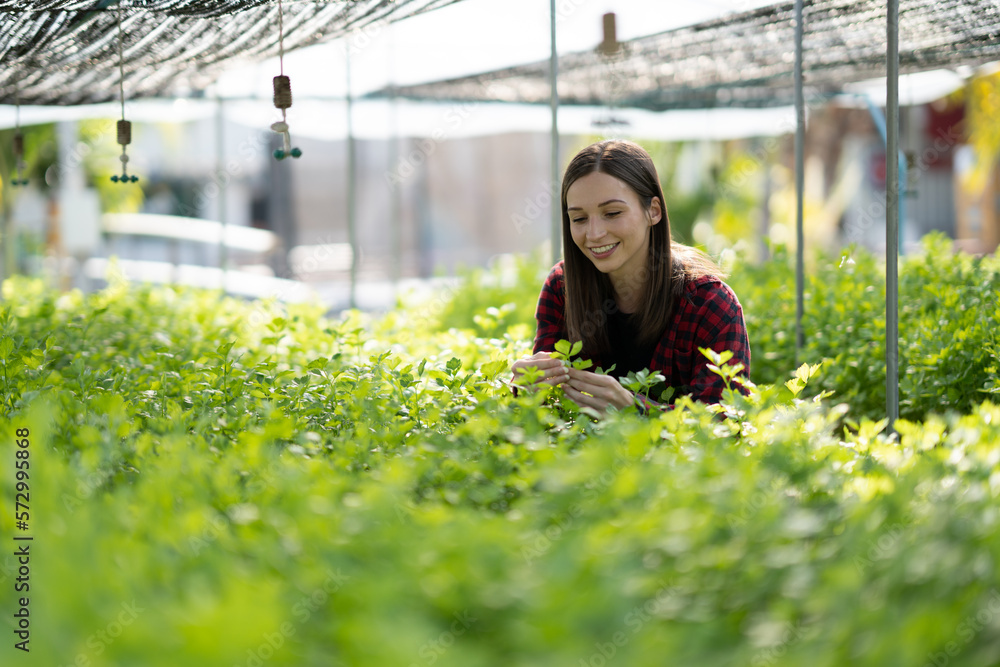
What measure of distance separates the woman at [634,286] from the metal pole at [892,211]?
520mm

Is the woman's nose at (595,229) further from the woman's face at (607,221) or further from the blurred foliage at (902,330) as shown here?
the blurred foliage at (902,330)

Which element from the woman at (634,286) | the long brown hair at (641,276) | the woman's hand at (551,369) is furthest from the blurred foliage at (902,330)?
the woman's hand at (551,369)

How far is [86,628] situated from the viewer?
1.09 meters

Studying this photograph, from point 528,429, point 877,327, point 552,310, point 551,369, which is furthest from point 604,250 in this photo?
point 877,327

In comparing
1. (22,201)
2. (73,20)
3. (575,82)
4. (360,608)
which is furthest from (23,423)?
(22,201)

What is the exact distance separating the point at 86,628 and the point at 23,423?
3.39 ft

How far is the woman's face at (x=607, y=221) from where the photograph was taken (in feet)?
9.98

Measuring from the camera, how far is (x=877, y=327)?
163 inches

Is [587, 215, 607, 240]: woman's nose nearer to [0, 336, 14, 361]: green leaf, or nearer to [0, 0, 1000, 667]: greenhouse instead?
[0, 0, 1000, 667]: greenhouse

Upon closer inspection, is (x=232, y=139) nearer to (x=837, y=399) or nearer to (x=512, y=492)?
(x=837, y=399)

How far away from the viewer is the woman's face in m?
3.04

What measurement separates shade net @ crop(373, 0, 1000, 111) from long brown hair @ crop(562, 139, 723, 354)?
2122 millimetres

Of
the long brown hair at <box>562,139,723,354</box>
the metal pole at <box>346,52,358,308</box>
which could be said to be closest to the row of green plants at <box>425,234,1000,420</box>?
the long brown hair at <box>562,139,723,354</box>

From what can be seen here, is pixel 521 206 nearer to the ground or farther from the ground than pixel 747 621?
farther from the ground
